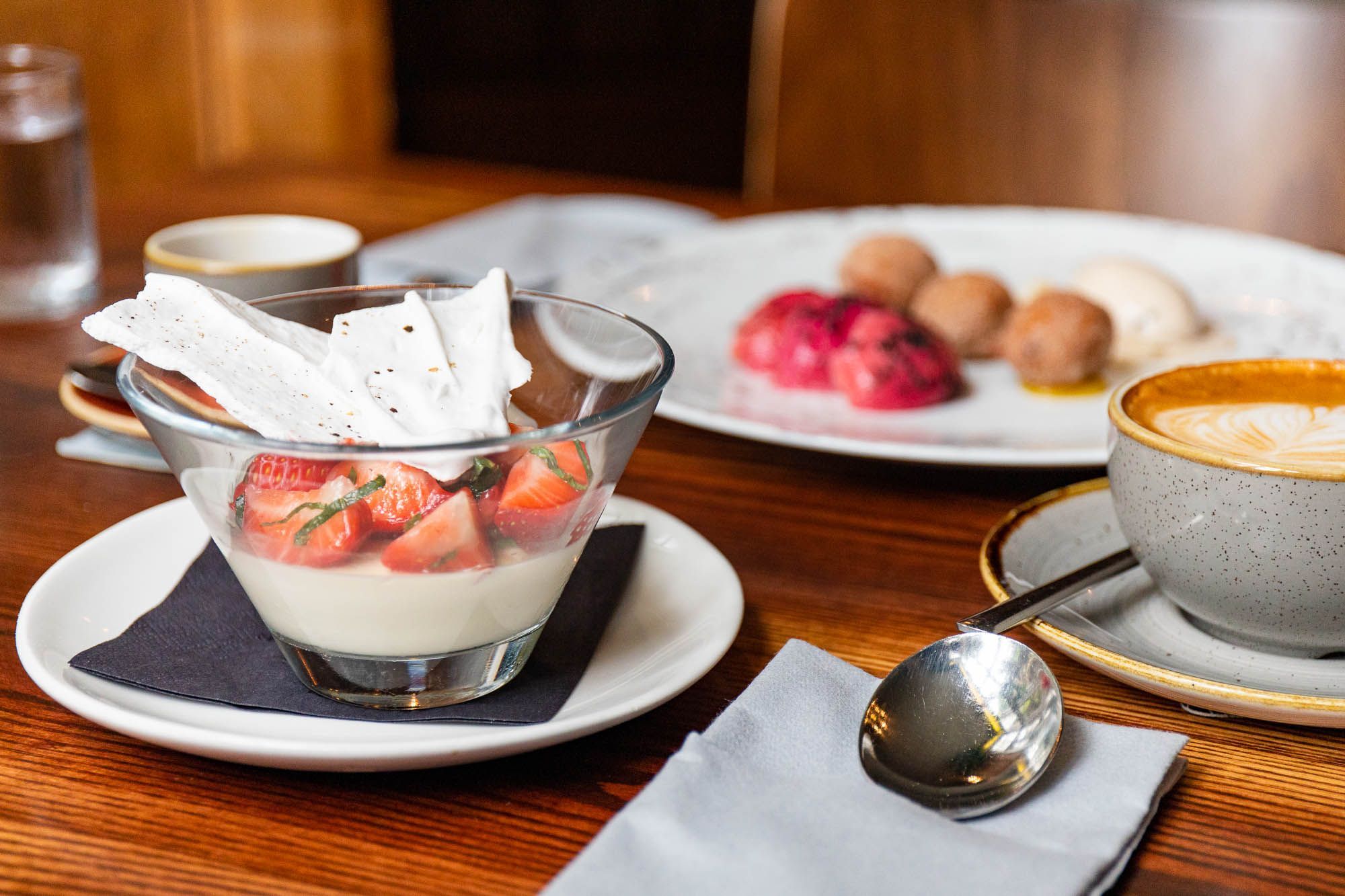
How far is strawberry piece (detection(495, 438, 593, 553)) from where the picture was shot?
1.69 feet

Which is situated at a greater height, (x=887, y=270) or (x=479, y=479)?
(x=479, y=479)

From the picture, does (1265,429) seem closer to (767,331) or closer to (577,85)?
(767,331)

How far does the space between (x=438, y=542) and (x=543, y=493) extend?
0.15 ft

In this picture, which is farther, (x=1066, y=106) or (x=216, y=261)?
(x=1066, y=106)

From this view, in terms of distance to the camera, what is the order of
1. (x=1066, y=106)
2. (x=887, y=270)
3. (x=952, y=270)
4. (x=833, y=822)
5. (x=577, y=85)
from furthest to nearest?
(x=577, y=85) < (x=1066, y=106) < (x=952, y=270) < (x=887, y=270) < (x=833, y=822)

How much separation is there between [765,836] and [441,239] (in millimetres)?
1054

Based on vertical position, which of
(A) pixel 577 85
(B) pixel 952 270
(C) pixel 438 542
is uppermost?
(C) pixel 438 542

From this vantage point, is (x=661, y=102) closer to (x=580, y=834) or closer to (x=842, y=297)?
(x=842, y=297)

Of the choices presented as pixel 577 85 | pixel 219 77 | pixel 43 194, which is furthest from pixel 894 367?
pixel 577 85

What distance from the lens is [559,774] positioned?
1.73ft

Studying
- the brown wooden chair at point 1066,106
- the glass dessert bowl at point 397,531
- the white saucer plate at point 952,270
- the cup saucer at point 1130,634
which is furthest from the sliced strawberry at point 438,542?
the brown wooden chair at point 1066,106

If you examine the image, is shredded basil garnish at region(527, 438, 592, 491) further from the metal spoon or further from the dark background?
the dark background

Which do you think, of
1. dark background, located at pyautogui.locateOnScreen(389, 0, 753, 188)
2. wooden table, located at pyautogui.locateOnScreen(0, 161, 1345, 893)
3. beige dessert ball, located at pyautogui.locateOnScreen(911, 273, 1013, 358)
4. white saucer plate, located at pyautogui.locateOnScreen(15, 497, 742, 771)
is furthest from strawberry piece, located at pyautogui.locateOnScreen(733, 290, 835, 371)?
dark background, located at pyautogui.locateOnScreen(389, 0, 753, 188)

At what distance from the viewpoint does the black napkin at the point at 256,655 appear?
1.74ft
